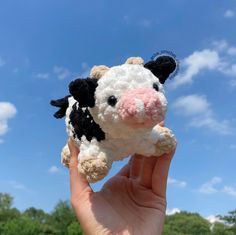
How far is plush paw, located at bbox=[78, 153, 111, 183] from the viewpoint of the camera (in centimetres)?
164

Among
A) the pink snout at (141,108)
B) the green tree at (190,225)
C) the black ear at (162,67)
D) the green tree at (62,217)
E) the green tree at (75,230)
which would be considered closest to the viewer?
the pink snout at (141,108)

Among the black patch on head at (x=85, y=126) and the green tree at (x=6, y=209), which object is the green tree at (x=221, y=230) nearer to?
the green tree at (x=6, y=209)

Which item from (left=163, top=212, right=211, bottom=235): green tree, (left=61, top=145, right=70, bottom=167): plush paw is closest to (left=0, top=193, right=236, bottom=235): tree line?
(left=163, top=212, right=211, bottom=235): green tree

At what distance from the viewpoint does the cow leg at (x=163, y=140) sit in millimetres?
1794

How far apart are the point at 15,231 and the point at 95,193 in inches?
659

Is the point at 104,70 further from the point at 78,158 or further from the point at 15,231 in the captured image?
the point at 15,231

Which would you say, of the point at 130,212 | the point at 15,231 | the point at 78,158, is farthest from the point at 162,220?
the point at 15,231

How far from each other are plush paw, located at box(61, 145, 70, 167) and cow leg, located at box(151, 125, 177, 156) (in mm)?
438

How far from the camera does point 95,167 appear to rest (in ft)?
5.37

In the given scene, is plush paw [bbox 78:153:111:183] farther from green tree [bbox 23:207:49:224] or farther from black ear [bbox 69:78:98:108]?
green tree [bbox 23:207:49:224]

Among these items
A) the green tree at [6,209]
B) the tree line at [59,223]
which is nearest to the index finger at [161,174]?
the tree line at [59,223]

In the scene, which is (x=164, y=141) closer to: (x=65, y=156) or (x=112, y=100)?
(x=112, y=100)

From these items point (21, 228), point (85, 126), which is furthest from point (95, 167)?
point (21, 228)

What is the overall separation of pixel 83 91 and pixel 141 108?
245 mm
